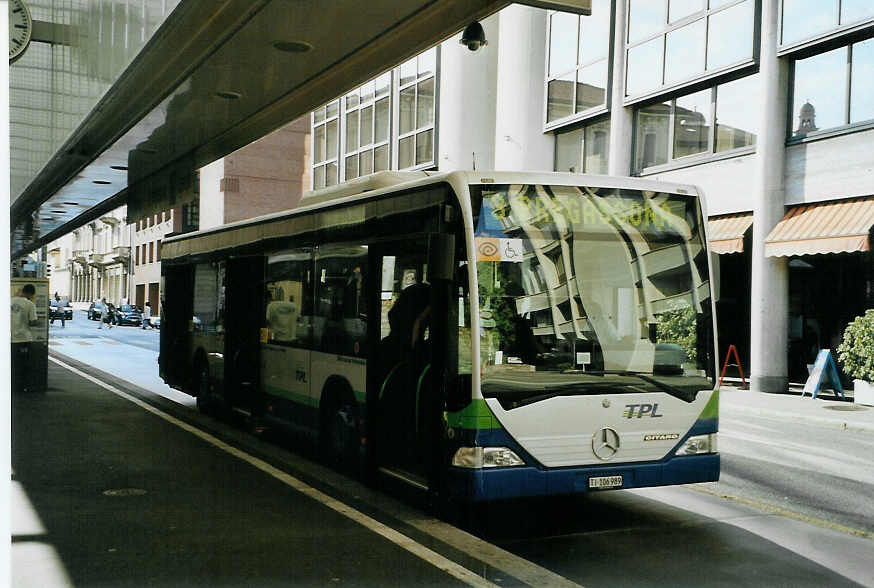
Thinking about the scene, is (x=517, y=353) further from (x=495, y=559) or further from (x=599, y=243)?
(x=495, y=559)

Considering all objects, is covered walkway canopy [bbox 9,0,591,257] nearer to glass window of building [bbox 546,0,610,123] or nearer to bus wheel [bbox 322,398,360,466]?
bus wheel [bbox 322,398,360,466]

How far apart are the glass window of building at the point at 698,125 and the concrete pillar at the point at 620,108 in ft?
0.88

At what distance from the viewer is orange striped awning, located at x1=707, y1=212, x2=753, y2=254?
22141 millimetres

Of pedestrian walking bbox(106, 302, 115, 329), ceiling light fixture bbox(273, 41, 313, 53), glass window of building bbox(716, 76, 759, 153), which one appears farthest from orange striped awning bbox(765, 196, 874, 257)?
pedestrian walking bbox(106, 302, 115, 329)

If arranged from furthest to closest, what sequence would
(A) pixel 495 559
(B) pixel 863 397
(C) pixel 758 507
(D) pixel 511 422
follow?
(B) pixel 863 397
(C) pixel 758 507
(D) pixel 511 422
(A) pixel 495 559

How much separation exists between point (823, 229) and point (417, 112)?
54.1ft

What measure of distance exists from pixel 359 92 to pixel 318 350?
1113 inches

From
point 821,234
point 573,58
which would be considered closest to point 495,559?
point 821,234

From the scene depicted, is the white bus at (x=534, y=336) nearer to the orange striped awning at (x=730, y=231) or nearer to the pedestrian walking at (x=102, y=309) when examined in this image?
the pedestrian walking at (x=102, y=309)

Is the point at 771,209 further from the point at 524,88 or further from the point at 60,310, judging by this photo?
the point at 60,310

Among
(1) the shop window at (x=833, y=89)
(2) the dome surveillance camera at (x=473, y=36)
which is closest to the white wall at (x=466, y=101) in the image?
(1) the shop window at (x=833, y=89)

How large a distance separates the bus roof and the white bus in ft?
0.08

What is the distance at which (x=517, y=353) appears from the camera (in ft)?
23.1

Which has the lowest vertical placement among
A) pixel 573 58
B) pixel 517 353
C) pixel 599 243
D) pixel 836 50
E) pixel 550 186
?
pixel 517 353
